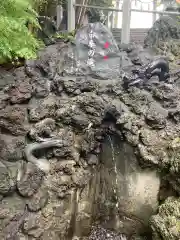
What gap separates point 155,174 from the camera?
4.46 metres

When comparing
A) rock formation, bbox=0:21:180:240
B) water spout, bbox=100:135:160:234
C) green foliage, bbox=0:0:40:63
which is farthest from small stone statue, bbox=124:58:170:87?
green foliage, bbox=0:0:40:63

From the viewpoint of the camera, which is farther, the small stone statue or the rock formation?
the small stone statue

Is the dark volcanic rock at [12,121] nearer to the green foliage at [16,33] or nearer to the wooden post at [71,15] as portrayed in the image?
the green foliage at [16,33]

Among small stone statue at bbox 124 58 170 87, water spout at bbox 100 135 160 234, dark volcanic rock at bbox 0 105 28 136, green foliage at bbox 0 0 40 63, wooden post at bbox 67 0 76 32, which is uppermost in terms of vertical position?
wooden post at bbox 67 0 76 32

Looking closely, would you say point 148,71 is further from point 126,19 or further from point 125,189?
point 125,189

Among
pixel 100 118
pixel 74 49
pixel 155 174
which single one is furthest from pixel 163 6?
pixel 155 174

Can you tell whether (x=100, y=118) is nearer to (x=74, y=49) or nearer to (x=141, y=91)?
(x=141, y=91)

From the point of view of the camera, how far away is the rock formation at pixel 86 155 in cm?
403

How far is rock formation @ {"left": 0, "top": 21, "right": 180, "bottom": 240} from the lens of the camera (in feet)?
13.2

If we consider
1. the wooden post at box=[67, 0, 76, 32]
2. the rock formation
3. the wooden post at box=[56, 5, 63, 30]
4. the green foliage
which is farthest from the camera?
the wooden post at box=[56, 5, 63, 30]

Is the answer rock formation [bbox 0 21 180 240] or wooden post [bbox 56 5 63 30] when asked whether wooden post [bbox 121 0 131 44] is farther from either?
wooden post [bbox 56 5 63 30]


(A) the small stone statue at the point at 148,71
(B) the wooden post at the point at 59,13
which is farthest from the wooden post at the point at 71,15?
(A) the small stone statue at the point at 148,71

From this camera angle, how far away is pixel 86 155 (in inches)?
181

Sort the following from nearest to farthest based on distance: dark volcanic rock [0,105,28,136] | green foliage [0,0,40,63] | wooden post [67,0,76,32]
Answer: dark volcanic rock [0,105,28,136] < green foliage [0,0,40,63] < wooden post [67,0,76,32]
